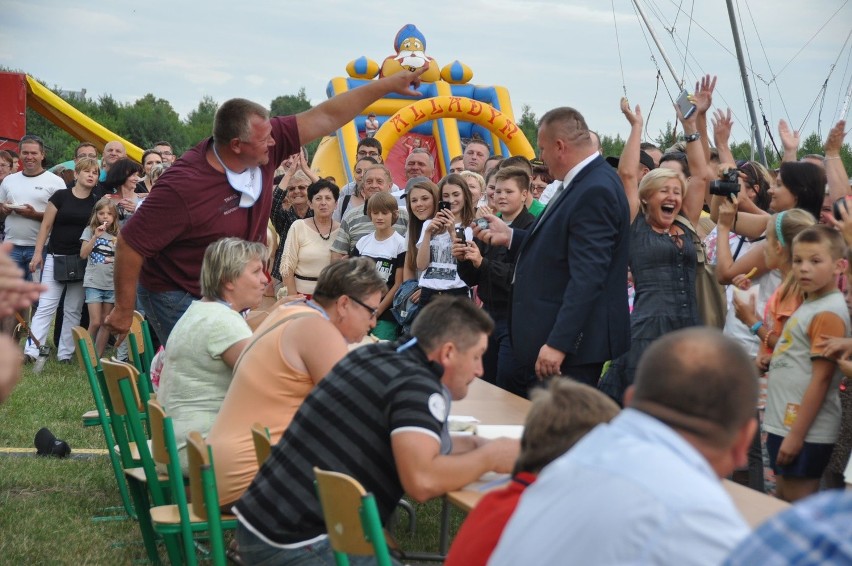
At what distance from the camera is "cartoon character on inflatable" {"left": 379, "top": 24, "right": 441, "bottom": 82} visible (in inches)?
738

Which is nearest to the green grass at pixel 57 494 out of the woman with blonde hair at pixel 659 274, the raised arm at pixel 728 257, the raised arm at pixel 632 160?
the woman with blonde hair at pixel 659 274

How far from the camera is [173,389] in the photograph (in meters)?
4.76

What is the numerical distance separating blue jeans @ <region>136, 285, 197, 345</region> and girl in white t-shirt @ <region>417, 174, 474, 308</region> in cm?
199

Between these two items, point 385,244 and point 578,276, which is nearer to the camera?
point 578,276

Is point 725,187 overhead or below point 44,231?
overhead

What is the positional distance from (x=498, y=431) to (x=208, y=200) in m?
2.24

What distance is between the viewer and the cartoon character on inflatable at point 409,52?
Result: 18734 millimetres

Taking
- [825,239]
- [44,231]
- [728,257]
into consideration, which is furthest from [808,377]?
[44,231]

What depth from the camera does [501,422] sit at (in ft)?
13.7

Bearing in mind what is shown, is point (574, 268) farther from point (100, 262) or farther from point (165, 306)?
point (100, 262)

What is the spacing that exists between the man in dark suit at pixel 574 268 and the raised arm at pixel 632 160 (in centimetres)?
84

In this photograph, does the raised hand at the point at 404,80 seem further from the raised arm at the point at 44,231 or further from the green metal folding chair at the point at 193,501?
the raised arm at the point at 44,231

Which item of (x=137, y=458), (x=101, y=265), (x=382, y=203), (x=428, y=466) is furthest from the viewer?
(x=101, y=265)

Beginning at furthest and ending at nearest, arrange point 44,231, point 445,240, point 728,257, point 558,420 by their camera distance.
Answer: point 44,231 → point 445,240 → point 728,257 → point 558,420
